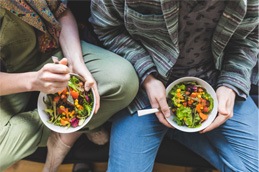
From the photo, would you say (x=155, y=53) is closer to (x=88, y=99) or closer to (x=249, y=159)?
(x=88, y=99)

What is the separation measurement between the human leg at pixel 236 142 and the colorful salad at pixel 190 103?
0.33 feet

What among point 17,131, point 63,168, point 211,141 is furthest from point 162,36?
point 63,168

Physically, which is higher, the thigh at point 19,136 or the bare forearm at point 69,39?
the bare forearm at point 69,39

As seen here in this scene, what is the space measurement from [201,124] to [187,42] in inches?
9.5

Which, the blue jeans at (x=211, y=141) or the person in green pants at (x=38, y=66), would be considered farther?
the blue jeans at (x=211, y=141)

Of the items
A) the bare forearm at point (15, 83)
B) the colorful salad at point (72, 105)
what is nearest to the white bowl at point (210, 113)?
the colorful salad at point (72, 105)

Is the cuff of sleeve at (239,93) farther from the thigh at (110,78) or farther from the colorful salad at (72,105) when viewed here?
the colorful salad at (72,105)

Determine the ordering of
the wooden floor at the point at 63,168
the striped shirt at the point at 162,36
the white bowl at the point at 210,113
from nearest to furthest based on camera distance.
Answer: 1. the striped shirt at the point at 162,36
2. the white bowl at the point at 210,113
3. the wooden floor at the point at 63,168

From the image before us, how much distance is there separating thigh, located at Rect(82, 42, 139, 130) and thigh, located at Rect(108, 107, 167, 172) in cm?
6

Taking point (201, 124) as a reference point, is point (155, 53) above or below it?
above

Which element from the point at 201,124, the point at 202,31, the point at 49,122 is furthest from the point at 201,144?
the point at 49,122

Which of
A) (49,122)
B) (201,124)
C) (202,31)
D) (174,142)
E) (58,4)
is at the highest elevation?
(58,4)

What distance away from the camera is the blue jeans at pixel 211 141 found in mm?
920

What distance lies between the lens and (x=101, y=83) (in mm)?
860
